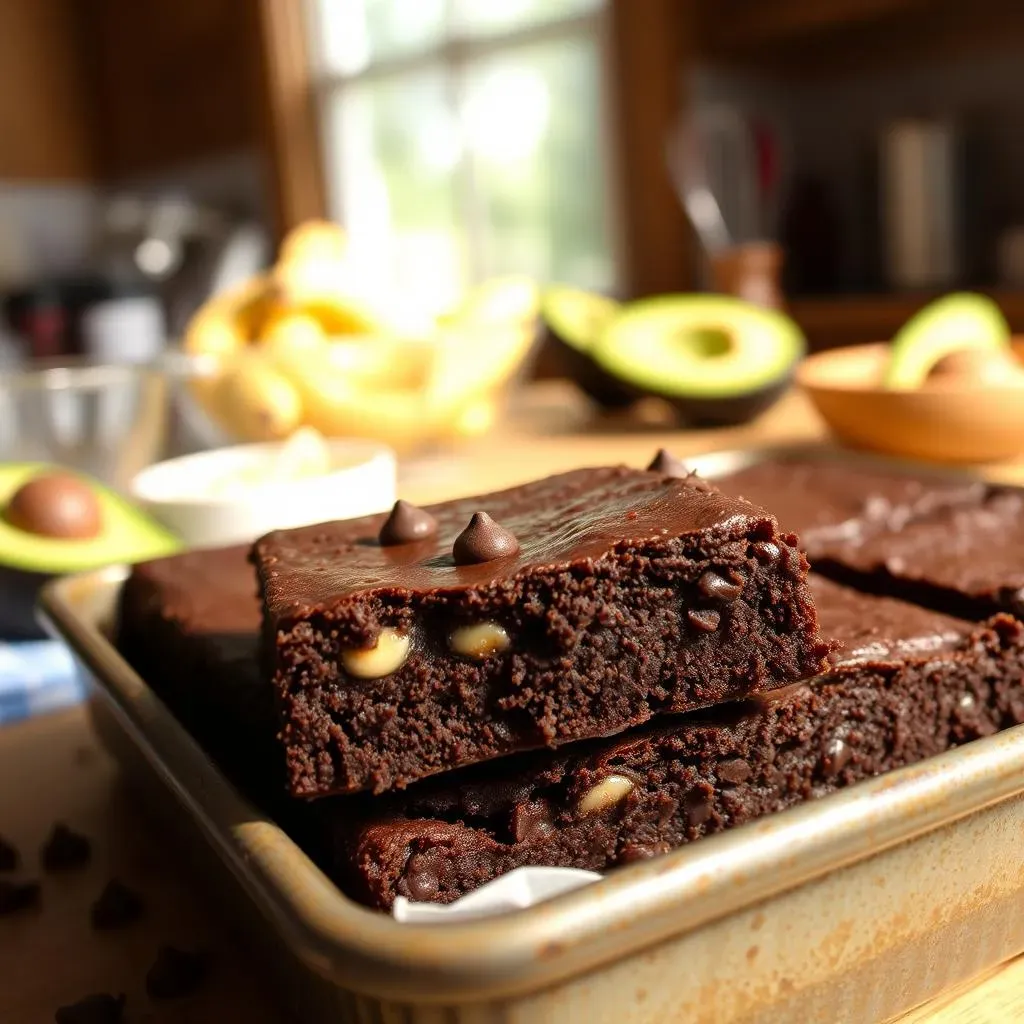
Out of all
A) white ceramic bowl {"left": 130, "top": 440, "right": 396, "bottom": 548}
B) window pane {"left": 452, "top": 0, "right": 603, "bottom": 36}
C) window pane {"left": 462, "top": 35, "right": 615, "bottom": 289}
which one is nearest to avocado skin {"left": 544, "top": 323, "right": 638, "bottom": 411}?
white ceramic bowl {"left": 130, "top": 440, "right": 396, "bottom": 548}

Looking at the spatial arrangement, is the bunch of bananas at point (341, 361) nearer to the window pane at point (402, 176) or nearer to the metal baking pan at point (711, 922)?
the metal baking pan at point (711, 922)

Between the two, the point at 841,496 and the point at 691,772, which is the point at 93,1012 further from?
the point at 841,496

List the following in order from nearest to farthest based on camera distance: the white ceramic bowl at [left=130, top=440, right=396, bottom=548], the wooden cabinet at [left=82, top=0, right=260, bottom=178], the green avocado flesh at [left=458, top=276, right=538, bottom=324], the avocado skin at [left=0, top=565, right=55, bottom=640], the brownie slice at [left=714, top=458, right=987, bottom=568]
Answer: the brownie slice at [left=714, top=458, right=987, bottom=568] < the avocado skin at [left=0, top=565, right=55, bottom=640] < the white ceramic bowl at [left=130, top=440, right=396, bottom=548] < the green avocado flesh at [left=458, top=276, right=538, bottom=324] < the wooden cabinet at [left=82, top=0, right=260, bottom=178]

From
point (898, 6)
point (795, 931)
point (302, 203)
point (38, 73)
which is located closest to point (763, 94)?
point (898, 6)

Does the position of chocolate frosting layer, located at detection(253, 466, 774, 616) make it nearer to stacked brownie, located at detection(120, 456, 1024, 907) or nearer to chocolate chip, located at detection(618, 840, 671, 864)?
stacked brownie, located at detection(120, 456, 1024, 907)

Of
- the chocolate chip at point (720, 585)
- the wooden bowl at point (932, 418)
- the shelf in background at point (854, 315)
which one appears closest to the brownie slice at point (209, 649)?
the chocolate chip at point (720, 585)

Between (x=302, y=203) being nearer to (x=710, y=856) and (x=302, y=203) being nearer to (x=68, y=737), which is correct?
(x=68, y=737)

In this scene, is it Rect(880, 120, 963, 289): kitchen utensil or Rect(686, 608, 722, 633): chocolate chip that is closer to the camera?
Rect(686, 608, 722, 633): chocolate chip

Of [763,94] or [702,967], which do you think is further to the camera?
[763,94]
